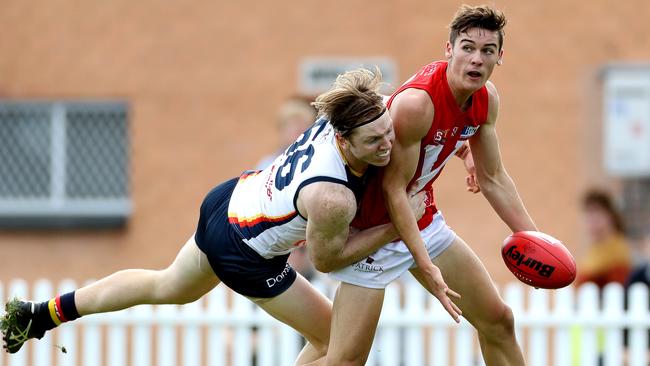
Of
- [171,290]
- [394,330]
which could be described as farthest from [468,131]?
[394,330]

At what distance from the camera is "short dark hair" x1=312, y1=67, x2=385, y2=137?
218 inches

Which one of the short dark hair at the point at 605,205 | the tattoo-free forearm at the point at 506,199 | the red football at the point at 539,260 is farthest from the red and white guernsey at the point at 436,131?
the short dark hair at the point at 605,205

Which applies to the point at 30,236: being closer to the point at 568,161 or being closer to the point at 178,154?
the point at 178,154

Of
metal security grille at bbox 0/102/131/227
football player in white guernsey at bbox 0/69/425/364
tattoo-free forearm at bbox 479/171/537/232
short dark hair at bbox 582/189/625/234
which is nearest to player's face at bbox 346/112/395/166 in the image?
football player in white guernsey at bbox 0/69/425/364

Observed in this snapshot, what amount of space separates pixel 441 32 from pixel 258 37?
1.49 meters

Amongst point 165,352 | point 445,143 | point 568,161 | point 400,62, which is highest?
point 400,62

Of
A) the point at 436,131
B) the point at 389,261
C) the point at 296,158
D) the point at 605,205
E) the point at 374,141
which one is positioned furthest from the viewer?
the point at 605,205

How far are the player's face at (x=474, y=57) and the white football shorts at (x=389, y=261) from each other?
0.81 meters

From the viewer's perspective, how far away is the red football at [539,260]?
6074 millimetres

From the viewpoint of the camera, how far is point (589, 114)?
10.2 metres

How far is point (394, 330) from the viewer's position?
8.74 meters

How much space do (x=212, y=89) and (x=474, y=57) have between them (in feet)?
16.9

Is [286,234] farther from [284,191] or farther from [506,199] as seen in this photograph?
[506,199]

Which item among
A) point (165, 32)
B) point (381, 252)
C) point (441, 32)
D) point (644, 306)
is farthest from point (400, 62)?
point (381, 252)
